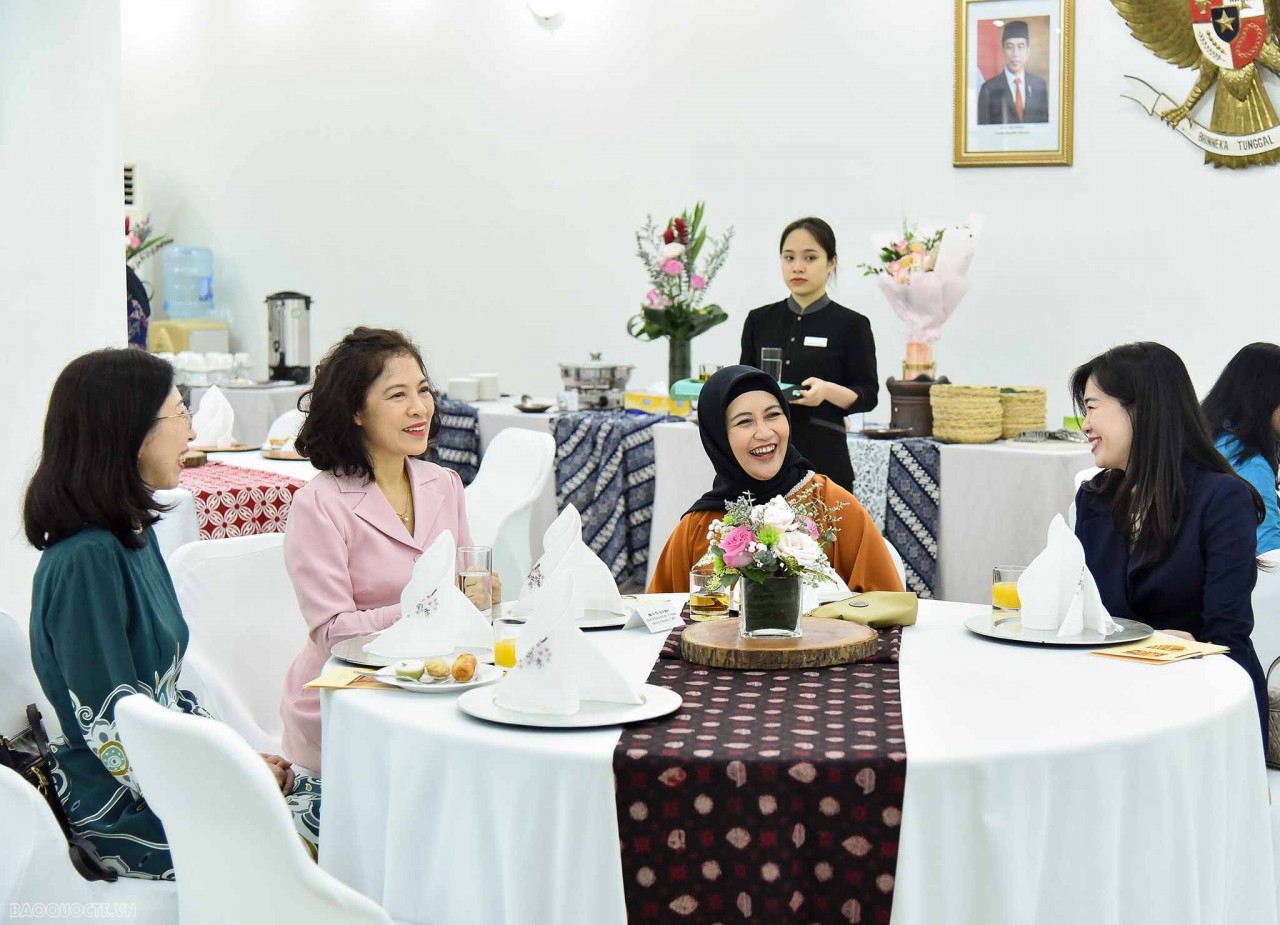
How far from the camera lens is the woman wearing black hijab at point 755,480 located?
3.05 meters

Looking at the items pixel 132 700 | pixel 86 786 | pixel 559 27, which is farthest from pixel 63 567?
pixel 559 27

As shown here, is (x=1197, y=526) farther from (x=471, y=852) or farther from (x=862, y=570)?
(x=471, y=852)

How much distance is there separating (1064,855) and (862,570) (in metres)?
1.25

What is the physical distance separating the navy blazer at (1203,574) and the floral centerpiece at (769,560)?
2.47 ft

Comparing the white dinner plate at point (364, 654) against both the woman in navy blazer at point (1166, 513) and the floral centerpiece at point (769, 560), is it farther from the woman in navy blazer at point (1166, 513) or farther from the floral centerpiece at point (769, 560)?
the woman in navy blazer at point (1166, 513)

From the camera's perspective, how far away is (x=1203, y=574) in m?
2.70

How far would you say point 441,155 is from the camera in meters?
8.77

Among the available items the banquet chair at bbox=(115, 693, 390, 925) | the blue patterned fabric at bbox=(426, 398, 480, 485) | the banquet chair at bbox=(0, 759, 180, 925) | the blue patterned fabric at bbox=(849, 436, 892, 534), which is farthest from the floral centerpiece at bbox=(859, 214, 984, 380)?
the banquet chair at bbox=(115, 693, 390, 925)

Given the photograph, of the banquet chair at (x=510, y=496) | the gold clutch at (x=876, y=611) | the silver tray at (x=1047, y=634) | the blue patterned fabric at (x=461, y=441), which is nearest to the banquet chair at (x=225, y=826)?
the gold clutch at (x=876, y=611)

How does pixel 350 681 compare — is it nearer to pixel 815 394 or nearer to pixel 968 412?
pixel 815 394

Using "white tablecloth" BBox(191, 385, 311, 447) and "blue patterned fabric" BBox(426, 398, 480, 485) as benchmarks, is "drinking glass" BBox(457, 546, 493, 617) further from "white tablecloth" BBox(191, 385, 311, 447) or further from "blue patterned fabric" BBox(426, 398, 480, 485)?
"white tablecloth" BBox(191, 385, 311, 447)

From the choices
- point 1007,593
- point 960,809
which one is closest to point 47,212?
point 1007,593

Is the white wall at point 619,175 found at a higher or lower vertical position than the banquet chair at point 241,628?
higher

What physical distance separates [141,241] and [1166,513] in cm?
866
